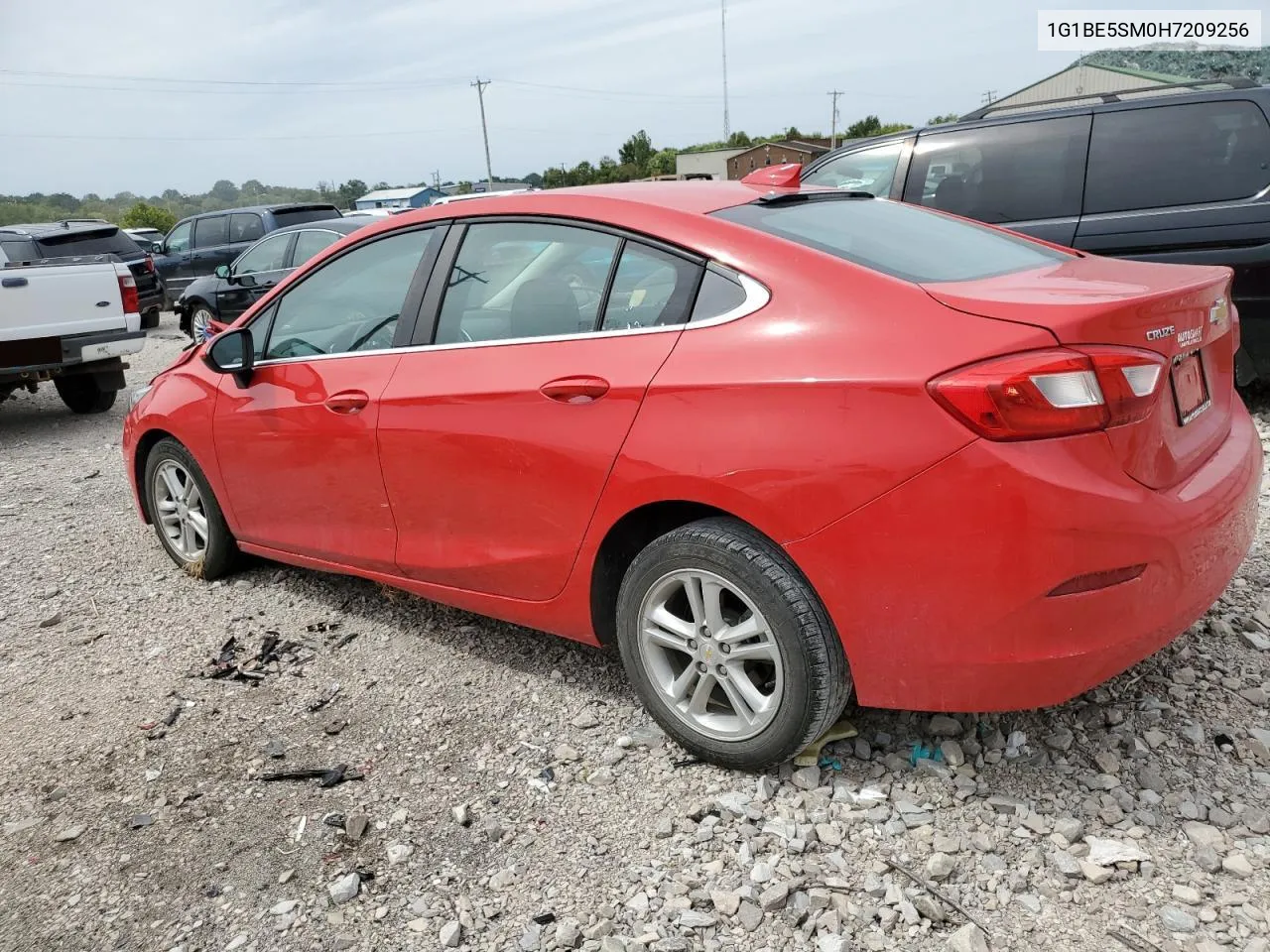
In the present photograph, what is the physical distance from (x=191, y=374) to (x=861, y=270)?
321 cm

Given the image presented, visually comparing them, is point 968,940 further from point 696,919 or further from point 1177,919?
point 696,919

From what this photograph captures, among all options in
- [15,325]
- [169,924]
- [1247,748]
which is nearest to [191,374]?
[169,924]

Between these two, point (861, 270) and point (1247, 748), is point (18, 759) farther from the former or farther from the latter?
point (1247, 748)

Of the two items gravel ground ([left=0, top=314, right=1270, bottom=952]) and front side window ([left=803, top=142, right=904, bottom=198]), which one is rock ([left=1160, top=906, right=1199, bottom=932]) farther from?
front side window ([left=803, top=142, right=904, bottom=198])

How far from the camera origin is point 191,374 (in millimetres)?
4508

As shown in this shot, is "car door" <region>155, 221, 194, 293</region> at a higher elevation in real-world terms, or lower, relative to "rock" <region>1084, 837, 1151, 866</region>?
higher

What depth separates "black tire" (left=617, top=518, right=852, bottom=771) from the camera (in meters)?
2.54

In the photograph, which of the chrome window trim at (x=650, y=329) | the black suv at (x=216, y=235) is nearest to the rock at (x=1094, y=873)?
the chrome window trim at (x=650, y=329)

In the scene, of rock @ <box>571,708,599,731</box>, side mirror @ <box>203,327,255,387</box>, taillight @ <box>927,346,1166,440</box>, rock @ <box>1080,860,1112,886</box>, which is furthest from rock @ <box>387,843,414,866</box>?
side mirror @ <box>203,327,255,387</box>

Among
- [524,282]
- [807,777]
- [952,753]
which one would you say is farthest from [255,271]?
[952,753]

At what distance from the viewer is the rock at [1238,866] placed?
2332mm

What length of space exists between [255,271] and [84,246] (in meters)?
3.22

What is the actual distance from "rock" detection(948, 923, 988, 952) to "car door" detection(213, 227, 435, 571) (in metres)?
2.22

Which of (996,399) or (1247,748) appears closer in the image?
(996,399)
